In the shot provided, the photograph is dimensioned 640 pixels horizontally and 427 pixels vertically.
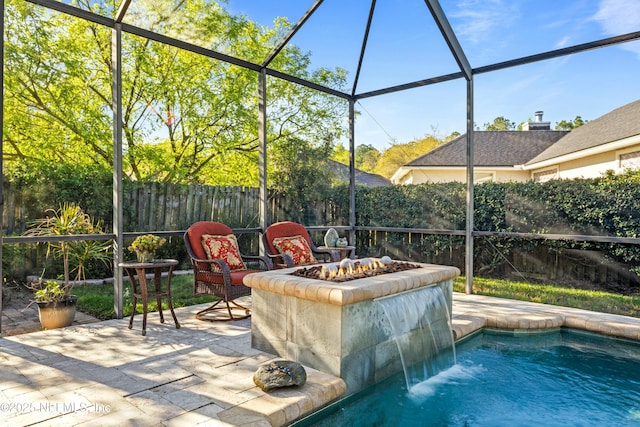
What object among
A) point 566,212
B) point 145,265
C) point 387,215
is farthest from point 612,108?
point 145,265

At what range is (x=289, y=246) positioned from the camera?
5.38m

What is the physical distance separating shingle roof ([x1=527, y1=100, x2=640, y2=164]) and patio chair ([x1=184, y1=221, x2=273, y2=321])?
7.65 metres

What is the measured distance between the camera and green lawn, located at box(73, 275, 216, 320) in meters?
4.94

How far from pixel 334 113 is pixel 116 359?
742 centimetres

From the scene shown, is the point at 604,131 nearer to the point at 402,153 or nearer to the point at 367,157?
the point at 402,153

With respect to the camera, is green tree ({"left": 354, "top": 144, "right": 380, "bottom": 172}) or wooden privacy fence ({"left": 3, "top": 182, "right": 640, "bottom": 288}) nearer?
wooden privacy fence ({"left": 3, "top": 182, "right": 640, "bottom": 288})

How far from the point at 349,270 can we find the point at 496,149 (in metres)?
10.8

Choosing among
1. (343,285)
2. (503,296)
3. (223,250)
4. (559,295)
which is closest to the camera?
(343,285)

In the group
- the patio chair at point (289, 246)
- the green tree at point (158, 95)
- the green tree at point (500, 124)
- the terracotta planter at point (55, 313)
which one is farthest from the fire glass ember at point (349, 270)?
the green tree at point (500, 124)

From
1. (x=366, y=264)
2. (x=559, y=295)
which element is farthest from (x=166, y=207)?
(x=559, y=295)

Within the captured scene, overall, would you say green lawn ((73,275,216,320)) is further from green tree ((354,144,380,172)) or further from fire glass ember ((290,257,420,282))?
green tree ((354,144,380,172))

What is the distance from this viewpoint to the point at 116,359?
3184mm

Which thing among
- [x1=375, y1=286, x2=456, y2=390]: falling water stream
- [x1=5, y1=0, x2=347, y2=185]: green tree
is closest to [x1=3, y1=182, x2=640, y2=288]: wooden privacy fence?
[x1=5, y1=0, x2=347, y2=185]: green tree

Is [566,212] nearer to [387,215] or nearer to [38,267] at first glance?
[387,215]
